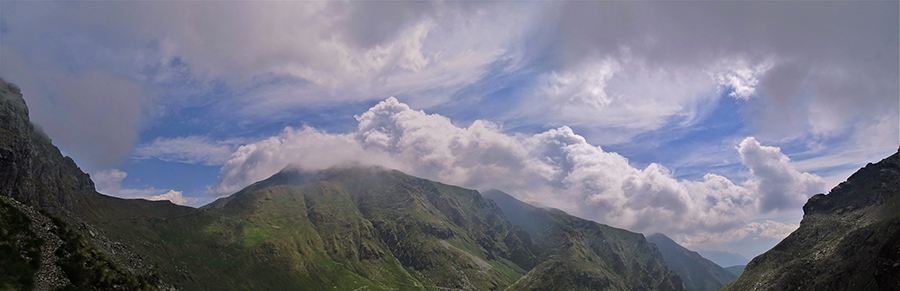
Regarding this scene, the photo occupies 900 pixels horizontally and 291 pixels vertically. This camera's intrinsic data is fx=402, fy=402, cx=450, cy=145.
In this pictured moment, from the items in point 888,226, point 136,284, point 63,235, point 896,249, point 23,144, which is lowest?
point 136,284

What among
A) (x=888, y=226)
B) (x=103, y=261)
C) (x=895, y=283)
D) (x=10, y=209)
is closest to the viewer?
(x=10, y=209)

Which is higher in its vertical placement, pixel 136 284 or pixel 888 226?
pixel 888 226

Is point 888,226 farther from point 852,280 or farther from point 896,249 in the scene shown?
point 896,249

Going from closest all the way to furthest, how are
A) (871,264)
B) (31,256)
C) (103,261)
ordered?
(31,256), (103,261), (871,264)

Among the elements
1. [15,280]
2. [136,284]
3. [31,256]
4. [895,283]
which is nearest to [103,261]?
[136,284]

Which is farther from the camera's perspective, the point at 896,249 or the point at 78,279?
the point at 896,249

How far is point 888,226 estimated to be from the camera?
626 feet

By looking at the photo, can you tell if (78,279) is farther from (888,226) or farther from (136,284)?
(888,226)

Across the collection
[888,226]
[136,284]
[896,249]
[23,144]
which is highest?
[23,144]

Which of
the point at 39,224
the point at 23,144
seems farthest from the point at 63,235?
the point at 23,144

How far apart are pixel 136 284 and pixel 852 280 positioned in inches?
10521

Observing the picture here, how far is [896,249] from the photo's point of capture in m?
141

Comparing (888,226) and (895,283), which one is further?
(888,226)

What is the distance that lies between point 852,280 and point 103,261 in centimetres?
27368
